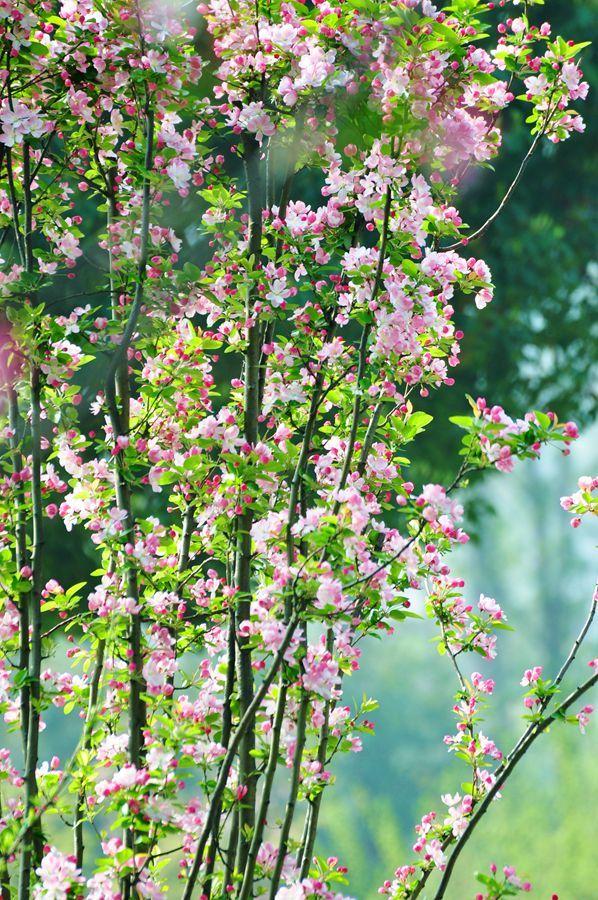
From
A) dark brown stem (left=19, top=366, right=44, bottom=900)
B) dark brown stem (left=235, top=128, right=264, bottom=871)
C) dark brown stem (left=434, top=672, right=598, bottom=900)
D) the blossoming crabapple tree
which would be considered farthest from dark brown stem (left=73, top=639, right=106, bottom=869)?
dark brown stem (left=434, top=672, right=598, bottom=900)

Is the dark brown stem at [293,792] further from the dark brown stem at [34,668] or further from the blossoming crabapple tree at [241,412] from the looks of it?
the dark brown stem at [34,668]

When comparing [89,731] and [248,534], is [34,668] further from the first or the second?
[248,534]

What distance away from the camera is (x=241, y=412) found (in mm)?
2566

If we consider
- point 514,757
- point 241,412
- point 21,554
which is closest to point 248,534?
point 241,412

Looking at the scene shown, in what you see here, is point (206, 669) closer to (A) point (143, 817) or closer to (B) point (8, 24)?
(A) point (143, 817)

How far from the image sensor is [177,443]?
8.22 ft

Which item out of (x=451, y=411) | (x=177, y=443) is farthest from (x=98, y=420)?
(x=177, y=443)

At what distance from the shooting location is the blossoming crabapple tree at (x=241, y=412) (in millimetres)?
2072

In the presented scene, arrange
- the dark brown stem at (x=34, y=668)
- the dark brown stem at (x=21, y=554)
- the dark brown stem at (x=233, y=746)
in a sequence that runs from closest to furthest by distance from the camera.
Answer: the dark brown stem at (x=233, y=746), the dark brown stem at (x=34, y=668), the dark brown stem at (x=21, y=554)

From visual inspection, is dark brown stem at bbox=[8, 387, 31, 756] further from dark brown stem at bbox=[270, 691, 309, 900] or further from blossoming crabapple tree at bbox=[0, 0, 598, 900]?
dark brown stem at bbox=[270, 691, 309, 900]

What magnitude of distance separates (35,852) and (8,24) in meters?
1.83

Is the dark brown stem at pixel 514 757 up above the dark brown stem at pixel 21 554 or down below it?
below

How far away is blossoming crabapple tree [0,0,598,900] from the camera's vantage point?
2.07 m

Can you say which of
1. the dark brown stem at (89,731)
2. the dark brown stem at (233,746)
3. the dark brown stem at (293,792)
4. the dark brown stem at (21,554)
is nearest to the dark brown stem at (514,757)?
the dark brown stem at (293,792)
